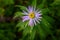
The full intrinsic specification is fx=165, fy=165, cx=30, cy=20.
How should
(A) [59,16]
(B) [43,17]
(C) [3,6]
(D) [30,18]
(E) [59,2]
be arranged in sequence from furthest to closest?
(C) [3,6] → (A) [59,16] → (E) [59,2] → (B) [43,17] → (D) [30,18]

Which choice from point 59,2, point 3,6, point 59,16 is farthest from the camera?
point 3,6

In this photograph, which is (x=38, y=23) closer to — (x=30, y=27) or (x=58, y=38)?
(x=30, y=27)

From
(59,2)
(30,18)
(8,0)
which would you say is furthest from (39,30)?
(8,0)

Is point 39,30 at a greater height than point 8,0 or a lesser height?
lesser

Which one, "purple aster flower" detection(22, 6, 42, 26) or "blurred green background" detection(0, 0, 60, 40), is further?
"blurred green background" detection(0, 0, 60, 40)

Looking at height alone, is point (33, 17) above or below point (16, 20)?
above

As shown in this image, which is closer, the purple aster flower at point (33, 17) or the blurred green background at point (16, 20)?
the purple aster flower at point (33, 17)

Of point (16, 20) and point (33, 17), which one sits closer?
point (33, 17)

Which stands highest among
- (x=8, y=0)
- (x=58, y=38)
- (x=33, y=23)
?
(x=8, y=0)

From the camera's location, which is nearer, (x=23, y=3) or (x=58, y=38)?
(x=58, y=38)

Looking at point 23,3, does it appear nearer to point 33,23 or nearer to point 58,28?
point 58,28
